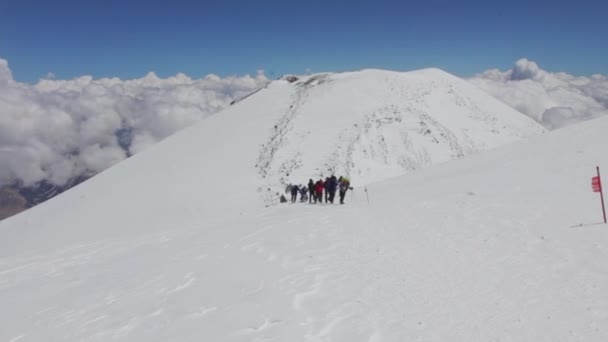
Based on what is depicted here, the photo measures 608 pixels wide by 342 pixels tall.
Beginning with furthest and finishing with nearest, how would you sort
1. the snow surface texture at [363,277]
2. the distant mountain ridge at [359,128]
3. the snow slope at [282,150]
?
the distant mountain ridge at [359,128], the snow slope at [282,150], the snow surface texture at [363,277]

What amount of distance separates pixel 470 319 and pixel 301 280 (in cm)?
384

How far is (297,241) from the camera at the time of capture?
41.3 feet

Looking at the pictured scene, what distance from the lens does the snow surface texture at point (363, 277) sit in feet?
19.4

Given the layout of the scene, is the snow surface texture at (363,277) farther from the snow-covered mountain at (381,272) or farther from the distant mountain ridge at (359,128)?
the distant mountain ridge at (359,128)

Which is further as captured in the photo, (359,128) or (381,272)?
(359,128)

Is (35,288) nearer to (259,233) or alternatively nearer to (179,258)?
(179,258)

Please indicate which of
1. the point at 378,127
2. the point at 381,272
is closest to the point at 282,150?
the point at 378,127

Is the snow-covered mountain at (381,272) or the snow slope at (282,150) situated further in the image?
the snow slope at (282,150)

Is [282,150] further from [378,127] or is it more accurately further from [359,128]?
[378,127]

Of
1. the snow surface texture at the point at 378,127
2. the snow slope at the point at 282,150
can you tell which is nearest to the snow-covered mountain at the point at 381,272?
the snow slope at the point at 282,150

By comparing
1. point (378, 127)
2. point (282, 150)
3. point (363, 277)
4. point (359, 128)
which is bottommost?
point (363, 277)

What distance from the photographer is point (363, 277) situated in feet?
27.0

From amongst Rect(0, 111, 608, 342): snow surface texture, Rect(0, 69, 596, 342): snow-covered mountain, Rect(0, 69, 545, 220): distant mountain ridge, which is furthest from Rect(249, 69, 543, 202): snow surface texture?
Rect(0, 111, 608, 342): snow surface texture

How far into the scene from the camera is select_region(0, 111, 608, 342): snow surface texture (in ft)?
19.4
